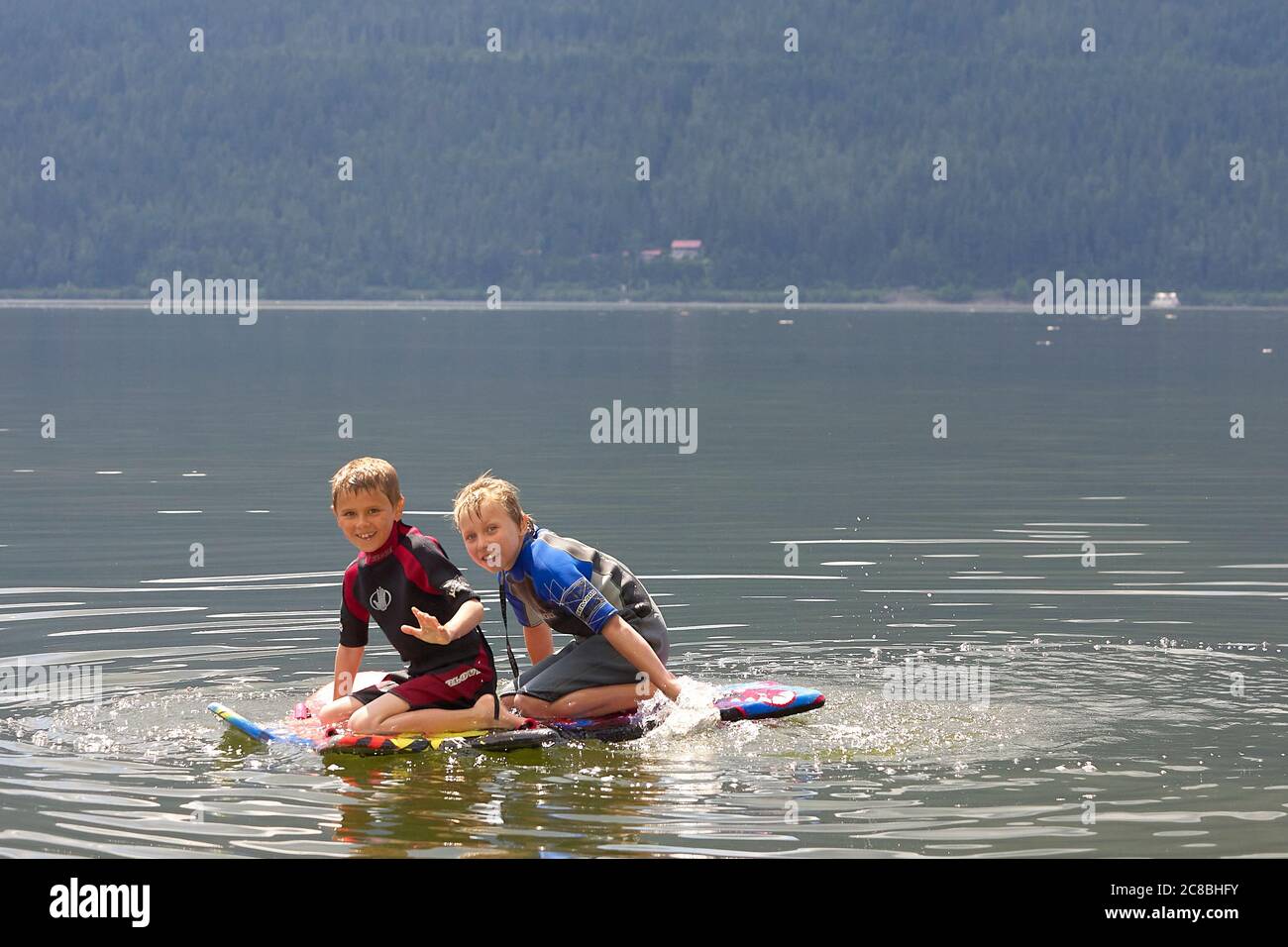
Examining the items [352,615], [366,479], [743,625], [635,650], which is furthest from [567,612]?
[743,625]

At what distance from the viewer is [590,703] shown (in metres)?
12.4

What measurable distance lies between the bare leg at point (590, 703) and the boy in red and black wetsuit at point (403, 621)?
15.4 inches

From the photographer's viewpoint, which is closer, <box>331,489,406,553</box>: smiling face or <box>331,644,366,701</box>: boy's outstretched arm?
<box>331,489,406,553</box>: smiling face

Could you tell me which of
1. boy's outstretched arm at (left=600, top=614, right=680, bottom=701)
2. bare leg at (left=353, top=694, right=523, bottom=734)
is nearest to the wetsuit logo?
bare leg at (left=353, top=694, right=523, bottom=734)

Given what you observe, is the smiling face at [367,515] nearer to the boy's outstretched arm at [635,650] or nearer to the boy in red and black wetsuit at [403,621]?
the boy in red and black wetsuit at [403,621]

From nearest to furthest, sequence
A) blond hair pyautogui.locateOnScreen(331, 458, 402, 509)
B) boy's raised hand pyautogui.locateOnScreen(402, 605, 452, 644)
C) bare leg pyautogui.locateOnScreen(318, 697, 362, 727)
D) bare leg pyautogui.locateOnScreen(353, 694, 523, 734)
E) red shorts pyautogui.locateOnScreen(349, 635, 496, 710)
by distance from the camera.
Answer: boy's raised hand pyautogui.locateOnScreen(402, 605, 452, 644)
blond hair pyautogui.locateOnScreen(331, 458, 402, 509)
bare leg pyautogui.locateOnScreen(353, 694, 523, 734)
red shorts pyautogui.locateOnScreen(349, 635, 496, 710)
bare leg pyautogui.locateOnScreen(318, 697, 362, 727)

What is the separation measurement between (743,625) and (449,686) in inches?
175

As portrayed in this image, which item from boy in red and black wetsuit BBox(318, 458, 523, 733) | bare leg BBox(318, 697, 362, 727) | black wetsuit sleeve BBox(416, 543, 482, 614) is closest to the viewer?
boy in red and black wetsuit BBox(318, 458, 523, 733)

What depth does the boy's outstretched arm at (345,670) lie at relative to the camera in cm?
1196

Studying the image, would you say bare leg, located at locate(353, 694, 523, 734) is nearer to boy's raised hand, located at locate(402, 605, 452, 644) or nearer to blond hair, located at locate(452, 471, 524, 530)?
boy's raised hand, located at locate(402, 605, 452, 644)

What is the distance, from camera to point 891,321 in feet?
480

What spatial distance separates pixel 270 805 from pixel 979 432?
27.2m

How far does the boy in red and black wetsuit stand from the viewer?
1145 cm

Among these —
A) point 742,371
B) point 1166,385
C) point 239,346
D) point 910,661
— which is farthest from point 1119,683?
point 239,346
